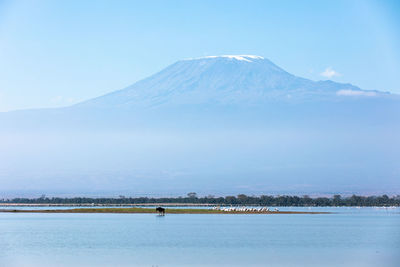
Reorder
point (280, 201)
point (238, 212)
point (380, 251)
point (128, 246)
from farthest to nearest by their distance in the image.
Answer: point (280, 201)
point (238, 212)
point (128, 246)
point (380, 251)

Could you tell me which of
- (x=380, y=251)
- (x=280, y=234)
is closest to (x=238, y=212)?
(x=280, y=234)

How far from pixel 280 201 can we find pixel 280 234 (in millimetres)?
123221

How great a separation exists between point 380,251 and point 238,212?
65130mm

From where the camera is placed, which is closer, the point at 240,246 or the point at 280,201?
the point at 240,246

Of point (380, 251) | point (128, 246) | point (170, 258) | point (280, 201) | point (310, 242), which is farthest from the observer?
point (280, 201)

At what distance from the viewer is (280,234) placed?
60844 millimetres

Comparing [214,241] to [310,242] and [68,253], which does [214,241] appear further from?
[68,253]

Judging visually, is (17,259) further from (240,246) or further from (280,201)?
(280,201)

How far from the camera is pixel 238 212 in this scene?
110188mm

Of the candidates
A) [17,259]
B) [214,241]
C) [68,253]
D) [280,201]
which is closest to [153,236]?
[214,241]

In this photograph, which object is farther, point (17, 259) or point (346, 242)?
point (346, 242)

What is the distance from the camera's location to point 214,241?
Answer: 173 ft

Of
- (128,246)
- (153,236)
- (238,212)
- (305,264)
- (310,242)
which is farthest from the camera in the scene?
(238,212)

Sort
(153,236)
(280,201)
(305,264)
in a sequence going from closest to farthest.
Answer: (305,264), (153,236), (280,201)
